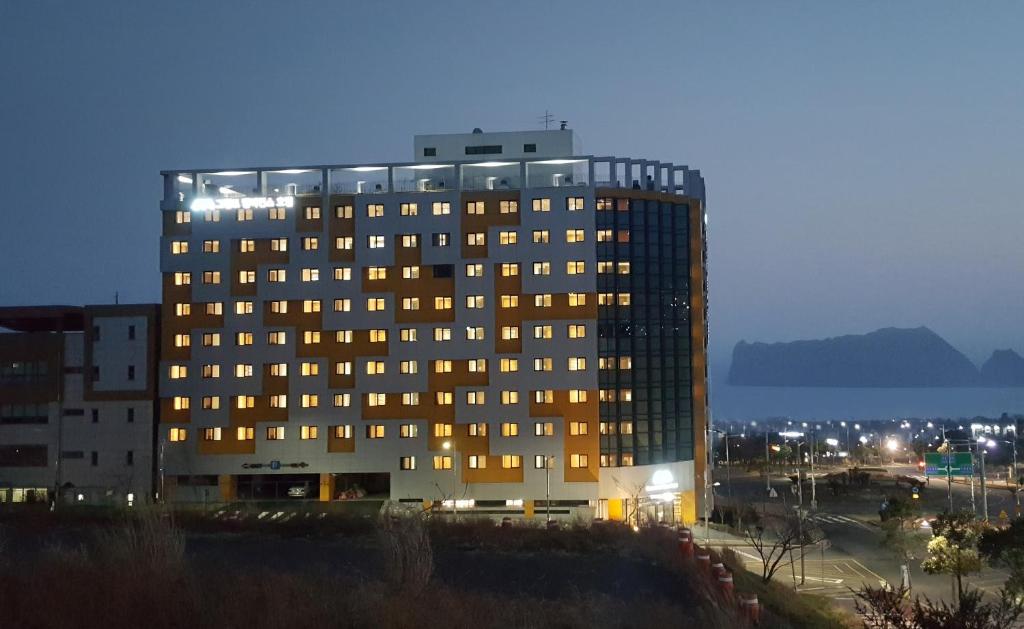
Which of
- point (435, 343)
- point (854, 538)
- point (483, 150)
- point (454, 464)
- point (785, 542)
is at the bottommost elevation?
point (854, 538)

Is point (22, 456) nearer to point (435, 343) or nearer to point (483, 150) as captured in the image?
point (435, 343)

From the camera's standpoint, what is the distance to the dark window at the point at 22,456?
229 ft

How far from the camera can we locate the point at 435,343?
68.8m

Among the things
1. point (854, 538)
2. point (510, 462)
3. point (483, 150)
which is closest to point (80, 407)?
point (510, 462)

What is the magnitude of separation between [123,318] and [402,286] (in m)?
21.0

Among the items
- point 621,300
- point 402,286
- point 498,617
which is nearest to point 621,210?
point 621,300

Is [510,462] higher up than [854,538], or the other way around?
[510,462]

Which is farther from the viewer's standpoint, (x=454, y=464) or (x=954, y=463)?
(x=454, y=464)

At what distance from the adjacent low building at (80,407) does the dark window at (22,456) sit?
0.07 metres

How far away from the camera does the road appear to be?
144ft

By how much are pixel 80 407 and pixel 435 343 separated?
26.4 m

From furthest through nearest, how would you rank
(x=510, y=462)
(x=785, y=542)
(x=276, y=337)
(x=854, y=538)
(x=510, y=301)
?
(x=276, y=337)
(x=510, y=301)
(x=510, y=462)
(x=854, y=538)
(x=785, y=542)

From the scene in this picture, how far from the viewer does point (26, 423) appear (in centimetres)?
7044

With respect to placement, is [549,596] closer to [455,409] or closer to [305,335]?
[455,409]
